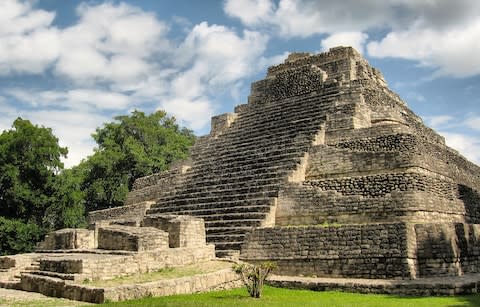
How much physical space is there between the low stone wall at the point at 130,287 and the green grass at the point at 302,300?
0.37m

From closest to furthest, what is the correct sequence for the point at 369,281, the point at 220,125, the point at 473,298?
the point at 473,298, the point at 369,281, the point at 220,125

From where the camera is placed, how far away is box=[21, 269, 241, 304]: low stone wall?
9672 mm

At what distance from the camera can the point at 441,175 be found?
49.9 ft

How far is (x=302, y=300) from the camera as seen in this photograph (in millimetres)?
10023

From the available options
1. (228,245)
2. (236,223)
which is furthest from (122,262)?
(236,223)

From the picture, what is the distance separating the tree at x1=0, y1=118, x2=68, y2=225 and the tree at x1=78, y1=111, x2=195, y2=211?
22.9ft

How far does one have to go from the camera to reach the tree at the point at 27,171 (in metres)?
23.2

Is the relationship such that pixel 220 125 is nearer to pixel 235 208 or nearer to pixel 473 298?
pixel 235 208

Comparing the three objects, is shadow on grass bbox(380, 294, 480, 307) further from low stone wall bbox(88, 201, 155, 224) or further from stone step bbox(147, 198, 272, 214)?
low stone wall bbox(88, 201, 155, 224)

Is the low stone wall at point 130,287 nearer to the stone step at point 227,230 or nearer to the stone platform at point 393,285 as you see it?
the stone platform at point 393,285

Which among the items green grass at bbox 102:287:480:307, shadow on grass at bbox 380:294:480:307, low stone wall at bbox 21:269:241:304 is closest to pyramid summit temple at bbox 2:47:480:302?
shadow on grass at bbox 380:294:480:307

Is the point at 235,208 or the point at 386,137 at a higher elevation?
the point at 386,137

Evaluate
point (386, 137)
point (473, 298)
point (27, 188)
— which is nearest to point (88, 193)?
point (27, 188)

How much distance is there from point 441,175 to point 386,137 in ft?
6.80
